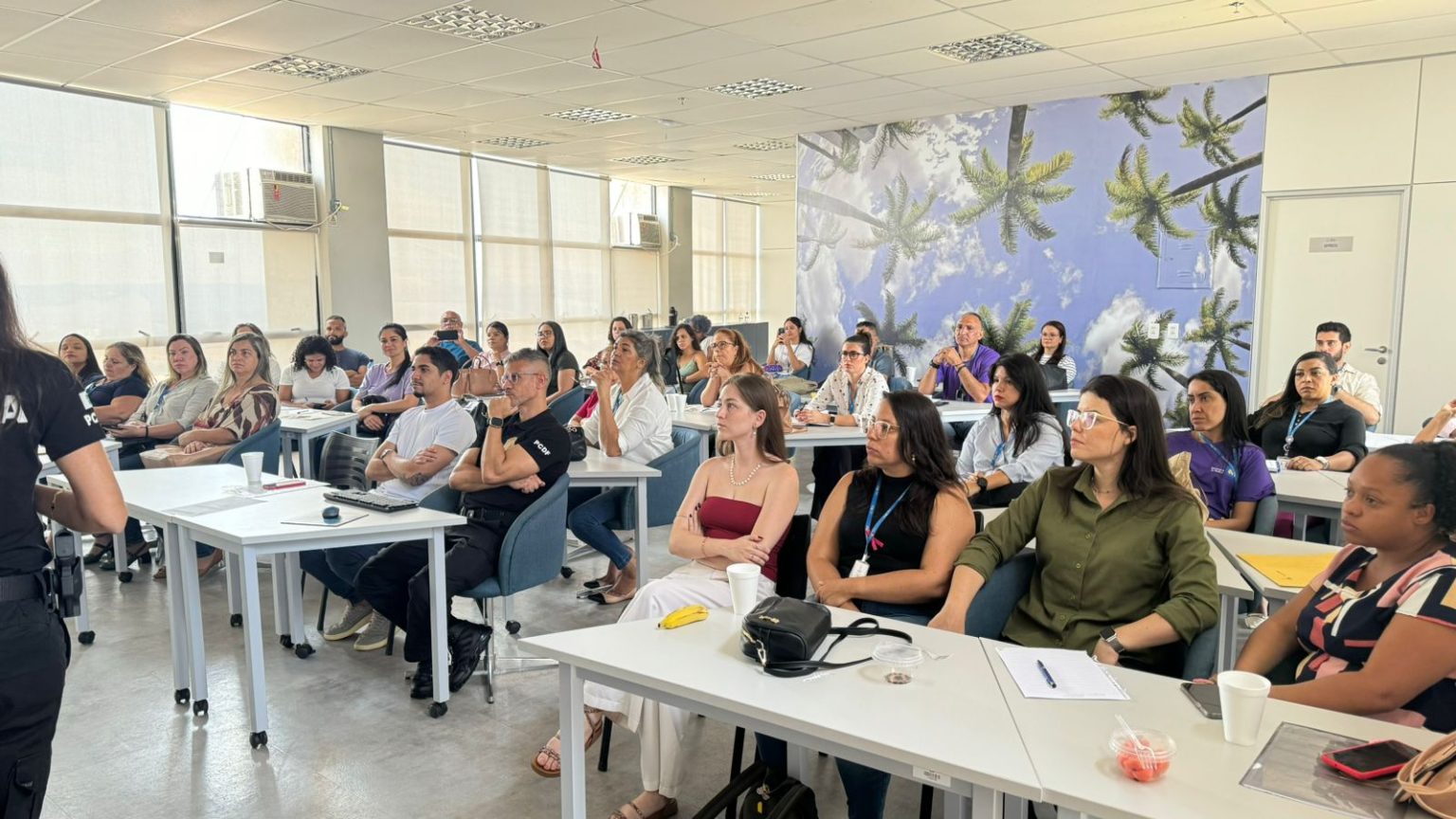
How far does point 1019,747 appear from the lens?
166 centimetres

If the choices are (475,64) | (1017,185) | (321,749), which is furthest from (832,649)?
(1017,185)

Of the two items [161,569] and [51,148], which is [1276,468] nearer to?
[161,569]

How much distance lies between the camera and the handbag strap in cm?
201

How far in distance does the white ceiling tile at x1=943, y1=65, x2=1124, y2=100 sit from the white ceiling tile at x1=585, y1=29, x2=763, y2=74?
89.5 inches

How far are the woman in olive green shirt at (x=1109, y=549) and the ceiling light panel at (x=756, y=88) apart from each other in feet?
18.5

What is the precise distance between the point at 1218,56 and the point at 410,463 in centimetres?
626

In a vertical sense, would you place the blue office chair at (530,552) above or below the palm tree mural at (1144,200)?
below

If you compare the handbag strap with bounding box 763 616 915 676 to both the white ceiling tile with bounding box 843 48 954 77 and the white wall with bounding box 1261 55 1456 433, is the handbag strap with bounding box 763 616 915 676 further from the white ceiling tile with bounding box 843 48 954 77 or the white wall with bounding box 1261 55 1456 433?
the white wall with bounding box 1261 55 1456 433

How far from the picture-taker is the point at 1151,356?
8125 mm

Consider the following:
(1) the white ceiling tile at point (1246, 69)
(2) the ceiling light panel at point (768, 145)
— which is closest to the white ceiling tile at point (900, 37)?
(1) the white ceiling tile at point (1246, 69)

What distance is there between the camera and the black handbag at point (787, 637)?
200 centimetres

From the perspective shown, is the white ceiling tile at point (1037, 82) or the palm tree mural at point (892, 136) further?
the palm tree mural at point (892, 136)

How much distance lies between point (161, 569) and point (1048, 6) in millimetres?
6126

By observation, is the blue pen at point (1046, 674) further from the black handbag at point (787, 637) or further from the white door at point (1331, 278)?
the white door at point (1331, 278)
